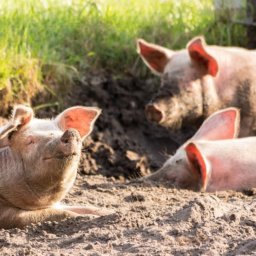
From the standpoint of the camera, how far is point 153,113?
359 inches

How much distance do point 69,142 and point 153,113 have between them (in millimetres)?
3706

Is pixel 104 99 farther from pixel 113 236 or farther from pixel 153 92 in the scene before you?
pixel 113 236

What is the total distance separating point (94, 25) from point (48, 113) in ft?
4.72

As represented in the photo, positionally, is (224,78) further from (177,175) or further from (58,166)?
(58,166)

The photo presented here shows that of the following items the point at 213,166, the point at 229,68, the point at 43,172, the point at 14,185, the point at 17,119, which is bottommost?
the point at 213,166

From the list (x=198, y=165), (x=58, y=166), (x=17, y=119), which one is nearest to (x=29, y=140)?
(x=17, y=119)

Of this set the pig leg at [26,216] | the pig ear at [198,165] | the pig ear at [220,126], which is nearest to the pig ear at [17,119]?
the pig leg at [26,216]

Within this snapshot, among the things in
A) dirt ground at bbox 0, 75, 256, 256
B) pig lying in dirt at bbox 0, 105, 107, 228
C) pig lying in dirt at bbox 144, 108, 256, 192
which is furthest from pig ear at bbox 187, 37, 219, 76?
pig lying in dirt at bbox 0, 105, 107, 228

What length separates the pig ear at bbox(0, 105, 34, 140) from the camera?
5.83 m

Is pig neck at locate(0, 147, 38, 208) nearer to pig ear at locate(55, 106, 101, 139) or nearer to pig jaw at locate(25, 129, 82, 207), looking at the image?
pig jaw at locate(25, 129, 82, 207)

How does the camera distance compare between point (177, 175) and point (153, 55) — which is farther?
point (153, 55)

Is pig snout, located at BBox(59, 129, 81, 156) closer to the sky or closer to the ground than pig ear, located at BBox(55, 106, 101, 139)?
closer to the sky

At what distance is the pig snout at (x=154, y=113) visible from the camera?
9060 millimetres

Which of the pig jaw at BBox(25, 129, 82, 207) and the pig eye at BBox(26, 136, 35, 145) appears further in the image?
the pig eye at BBox(26, 136, 35, 145)
